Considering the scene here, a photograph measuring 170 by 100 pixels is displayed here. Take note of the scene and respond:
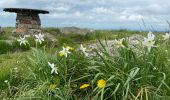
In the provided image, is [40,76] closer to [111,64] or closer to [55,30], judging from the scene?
[111,64]

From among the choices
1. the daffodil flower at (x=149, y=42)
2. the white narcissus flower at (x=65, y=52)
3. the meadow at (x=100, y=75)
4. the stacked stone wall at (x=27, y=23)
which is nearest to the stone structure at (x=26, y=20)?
the stacked stone wall at (x=27, y=23)

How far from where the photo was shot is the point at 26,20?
68.8 ft

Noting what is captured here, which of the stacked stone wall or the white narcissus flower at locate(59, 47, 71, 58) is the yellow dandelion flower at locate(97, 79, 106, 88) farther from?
the stacked stone wall

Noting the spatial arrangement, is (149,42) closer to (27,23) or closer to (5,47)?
(5,47)

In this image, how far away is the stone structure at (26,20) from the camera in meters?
20.9

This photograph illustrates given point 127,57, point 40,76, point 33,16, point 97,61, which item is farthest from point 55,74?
point 33,16

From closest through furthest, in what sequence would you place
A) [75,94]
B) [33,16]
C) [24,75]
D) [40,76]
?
[75,94]
[40,76]
[24,75]
[33,16]

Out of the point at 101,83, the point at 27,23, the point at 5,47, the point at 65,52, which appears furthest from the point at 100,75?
the point at 27,23

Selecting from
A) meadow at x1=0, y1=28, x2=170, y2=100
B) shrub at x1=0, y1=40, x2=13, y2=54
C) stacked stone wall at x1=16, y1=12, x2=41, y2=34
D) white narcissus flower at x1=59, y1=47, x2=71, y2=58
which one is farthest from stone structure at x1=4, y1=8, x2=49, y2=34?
white narcissus flower at x1=59, y1=47, x2=71, y2=58

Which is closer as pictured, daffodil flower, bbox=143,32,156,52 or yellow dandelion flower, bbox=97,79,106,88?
yellow dandelion flower, bbox=97,79,106,88

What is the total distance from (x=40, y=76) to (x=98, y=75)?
1.18 metres

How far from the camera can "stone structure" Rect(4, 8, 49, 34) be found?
20.9 meters

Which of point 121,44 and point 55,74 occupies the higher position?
point 121,44

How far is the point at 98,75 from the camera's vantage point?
6.32 metres
